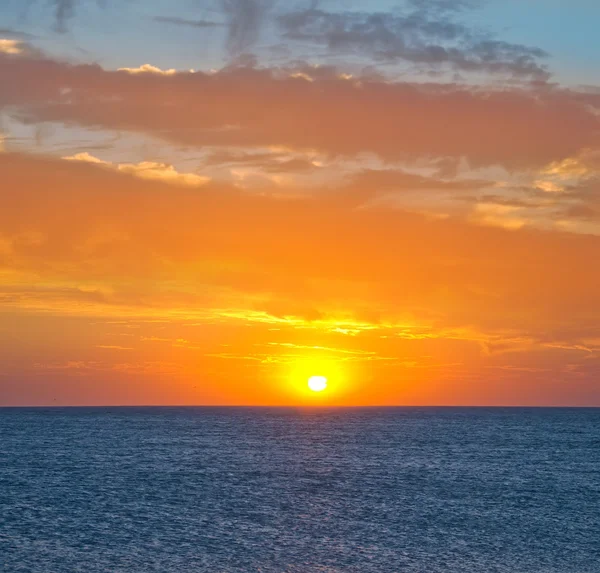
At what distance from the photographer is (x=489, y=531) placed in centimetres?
6381

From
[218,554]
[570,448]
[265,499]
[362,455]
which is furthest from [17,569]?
[570,448]

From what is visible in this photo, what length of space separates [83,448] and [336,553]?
94.6m

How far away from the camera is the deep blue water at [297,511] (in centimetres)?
5328

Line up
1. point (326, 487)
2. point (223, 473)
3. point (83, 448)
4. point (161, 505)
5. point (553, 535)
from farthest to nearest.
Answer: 1. point (83, 448)
2. point (223, 473)
3. point (326, 487)
4. point (161, 505)
5. point (553, 535)

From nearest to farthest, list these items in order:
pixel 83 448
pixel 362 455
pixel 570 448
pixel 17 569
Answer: pixel 17 569 < pixel 362 455 < pixel 83 448 < pixel 570 448

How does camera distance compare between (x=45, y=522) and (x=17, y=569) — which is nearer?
(x=17, y=569)

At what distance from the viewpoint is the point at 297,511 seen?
7144 cm

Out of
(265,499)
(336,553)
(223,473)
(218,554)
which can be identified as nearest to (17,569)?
(218,554)

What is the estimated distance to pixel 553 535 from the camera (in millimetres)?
62562

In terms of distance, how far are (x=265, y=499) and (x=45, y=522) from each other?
70.6ft

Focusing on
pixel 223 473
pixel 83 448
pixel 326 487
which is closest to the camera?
pixel 326 487

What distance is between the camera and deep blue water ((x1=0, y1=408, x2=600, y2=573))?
2098 inches

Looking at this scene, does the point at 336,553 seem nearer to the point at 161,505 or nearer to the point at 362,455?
the point at 161,505

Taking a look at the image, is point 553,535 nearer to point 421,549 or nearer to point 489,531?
point 489,531
